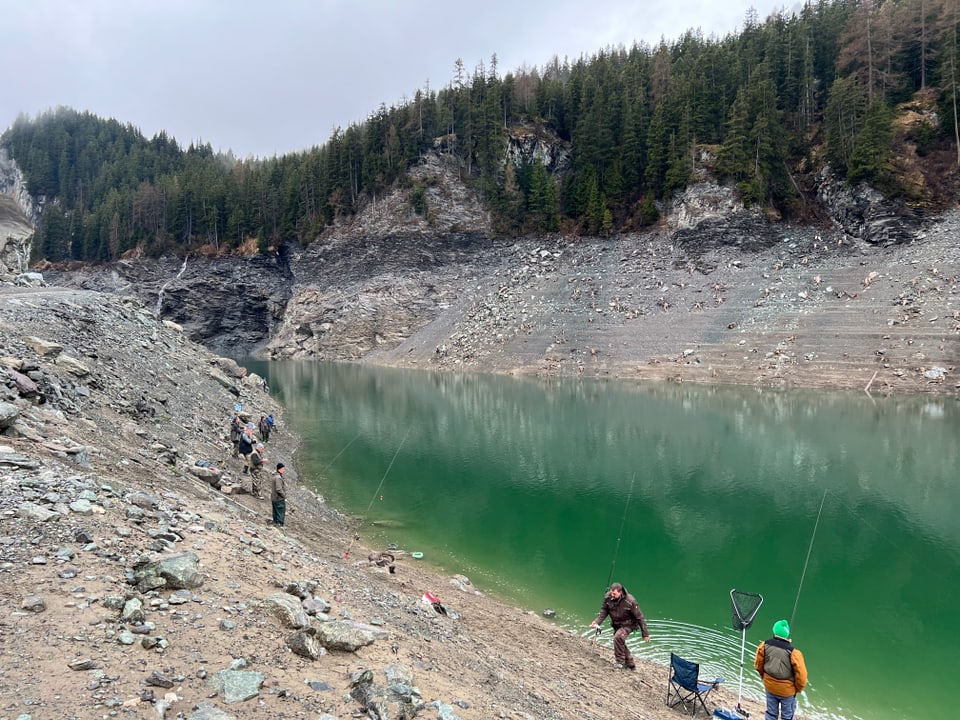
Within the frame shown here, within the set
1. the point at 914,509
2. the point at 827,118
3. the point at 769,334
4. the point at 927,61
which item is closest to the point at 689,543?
the point at 914,509

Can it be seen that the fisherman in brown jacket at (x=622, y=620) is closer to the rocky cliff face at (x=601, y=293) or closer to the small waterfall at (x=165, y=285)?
the rocky cliff face at (x=601, y=293)

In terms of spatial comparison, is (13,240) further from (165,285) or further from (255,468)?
(165,285)

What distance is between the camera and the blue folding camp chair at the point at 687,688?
26.2ft

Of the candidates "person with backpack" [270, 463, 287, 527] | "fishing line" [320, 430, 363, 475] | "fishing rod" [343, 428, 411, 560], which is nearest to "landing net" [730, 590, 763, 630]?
"fishing rod" [343, 428, 411, 560]

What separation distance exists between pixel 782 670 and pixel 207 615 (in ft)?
23.3

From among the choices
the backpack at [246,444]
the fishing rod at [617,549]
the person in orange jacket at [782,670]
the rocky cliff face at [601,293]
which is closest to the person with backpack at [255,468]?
the backpack at [246,444]

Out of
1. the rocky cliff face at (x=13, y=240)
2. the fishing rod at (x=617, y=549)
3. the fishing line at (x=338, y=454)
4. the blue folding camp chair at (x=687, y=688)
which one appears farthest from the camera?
the rocky cliff face at (x=13, y=240)

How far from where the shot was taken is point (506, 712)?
19.5 feet

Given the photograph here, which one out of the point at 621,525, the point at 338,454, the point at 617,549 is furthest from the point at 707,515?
the point at 338,454

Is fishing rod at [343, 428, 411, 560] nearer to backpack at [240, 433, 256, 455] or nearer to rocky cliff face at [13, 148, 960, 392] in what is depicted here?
backpack at [240, 433, 256, 455]

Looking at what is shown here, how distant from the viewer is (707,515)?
17.7m

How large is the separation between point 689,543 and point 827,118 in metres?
72.8

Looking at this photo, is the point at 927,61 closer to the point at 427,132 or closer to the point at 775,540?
the point at 427,132

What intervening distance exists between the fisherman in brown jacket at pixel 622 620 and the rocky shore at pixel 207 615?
29 centimetres
